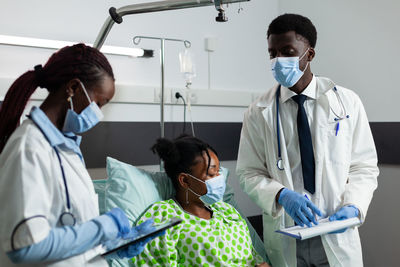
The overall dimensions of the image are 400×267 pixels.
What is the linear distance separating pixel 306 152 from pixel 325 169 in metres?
0.11

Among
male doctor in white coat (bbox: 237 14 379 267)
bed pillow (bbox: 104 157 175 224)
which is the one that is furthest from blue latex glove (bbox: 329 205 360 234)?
bed pillow (bbox: 104 157 175 224)

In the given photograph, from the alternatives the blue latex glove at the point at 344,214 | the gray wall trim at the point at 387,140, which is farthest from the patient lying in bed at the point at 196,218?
the gray wall trim at the point at 387,140

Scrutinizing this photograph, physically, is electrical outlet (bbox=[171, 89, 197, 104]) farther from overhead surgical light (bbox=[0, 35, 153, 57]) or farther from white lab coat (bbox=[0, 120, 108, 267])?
white lab coat (bbox=[0, 120, 108, 267])

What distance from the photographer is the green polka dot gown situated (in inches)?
64.9

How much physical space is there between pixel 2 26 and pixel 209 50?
1.37 metres

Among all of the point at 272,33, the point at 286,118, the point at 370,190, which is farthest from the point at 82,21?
the point at 370,190

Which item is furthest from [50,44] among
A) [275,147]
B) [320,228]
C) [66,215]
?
[320,228]

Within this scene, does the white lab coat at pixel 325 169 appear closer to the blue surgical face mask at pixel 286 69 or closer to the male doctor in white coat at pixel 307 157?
the male doctor in white coat at pixel 307 157

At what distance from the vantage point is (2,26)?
2.21 metres

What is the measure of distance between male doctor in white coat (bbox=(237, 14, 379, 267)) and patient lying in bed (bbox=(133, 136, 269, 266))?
0.17 m

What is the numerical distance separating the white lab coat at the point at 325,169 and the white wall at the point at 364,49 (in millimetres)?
834

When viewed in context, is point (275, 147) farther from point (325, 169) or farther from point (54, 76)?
point (54, 76)

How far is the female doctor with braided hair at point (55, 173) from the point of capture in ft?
3.05

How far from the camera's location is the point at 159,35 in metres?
2.73
